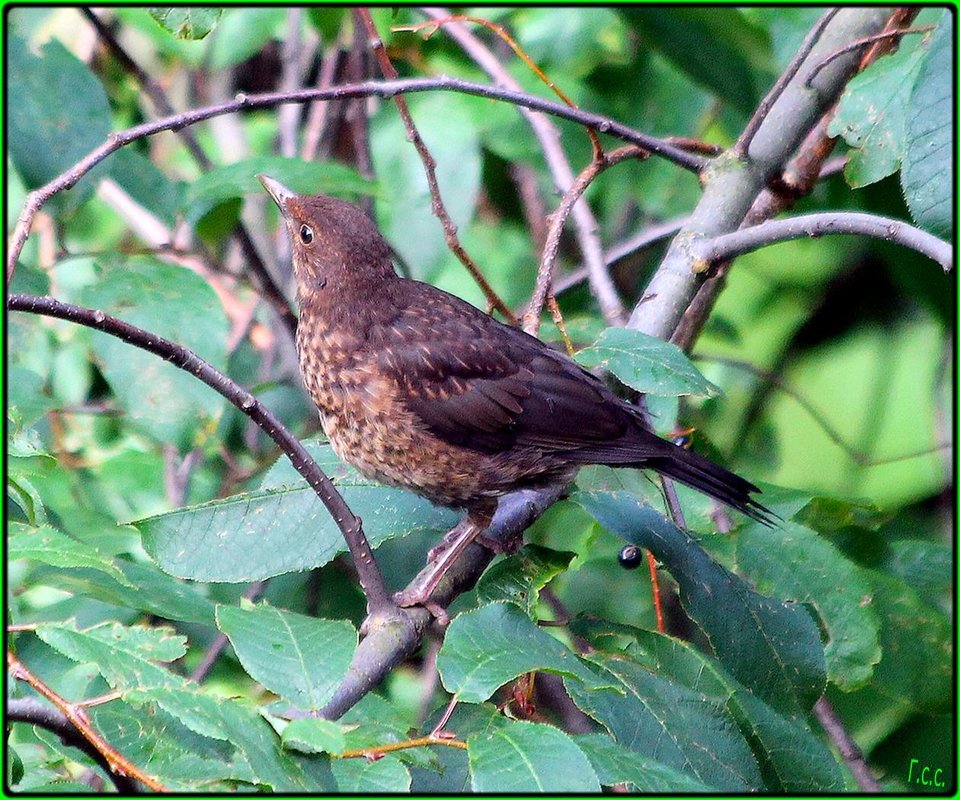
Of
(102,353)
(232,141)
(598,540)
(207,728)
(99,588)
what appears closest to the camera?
(207,728)

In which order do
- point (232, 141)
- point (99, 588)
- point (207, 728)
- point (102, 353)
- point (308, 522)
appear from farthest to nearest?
point (232, 141) → point (102, 353) → point (308, 522) → point (99, 588) → point (207, 728)

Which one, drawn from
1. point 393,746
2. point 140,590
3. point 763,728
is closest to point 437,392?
point 140,590

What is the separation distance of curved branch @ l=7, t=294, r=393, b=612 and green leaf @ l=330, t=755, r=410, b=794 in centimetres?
60

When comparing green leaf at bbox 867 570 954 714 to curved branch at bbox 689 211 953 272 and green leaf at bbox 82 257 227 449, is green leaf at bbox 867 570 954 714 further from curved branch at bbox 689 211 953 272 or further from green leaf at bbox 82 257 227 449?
green leaf at bbox 82 257 227 449

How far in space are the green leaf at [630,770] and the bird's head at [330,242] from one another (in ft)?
6.70

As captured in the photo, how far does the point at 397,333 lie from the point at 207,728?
2.02 metres

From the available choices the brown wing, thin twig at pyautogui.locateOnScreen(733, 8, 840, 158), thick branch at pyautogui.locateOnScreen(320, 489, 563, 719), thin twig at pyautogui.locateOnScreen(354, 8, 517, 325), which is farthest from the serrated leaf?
thin twig at pyautogui.locateOnScreen(733, 8, 840, 158)

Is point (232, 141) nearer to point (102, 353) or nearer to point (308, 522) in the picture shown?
point (102, 353)

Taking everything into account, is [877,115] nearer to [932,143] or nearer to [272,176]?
[932,143]

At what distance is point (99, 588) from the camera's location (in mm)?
2352

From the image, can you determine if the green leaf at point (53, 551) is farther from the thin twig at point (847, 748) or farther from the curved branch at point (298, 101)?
the thin twig at point (847, 748)

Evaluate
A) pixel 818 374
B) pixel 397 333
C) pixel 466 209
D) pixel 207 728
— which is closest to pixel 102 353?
pixel 397 333

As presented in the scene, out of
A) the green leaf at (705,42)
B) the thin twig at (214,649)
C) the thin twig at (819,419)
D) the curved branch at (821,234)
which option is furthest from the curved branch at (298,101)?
the thin twig at (214,649)

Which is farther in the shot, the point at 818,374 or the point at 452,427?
the point at 818,374
